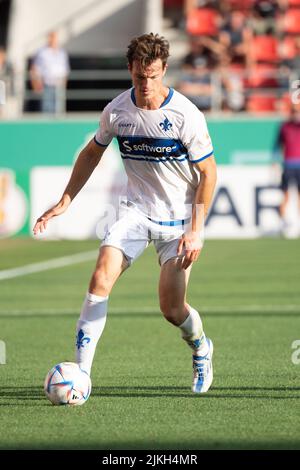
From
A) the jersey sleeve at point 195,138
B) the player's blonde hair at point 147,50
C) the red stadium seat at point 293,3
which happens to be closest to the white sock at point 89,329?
the jersey sleeve at point 195,138

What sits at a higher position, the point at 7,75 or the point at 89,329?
the point at 7,75

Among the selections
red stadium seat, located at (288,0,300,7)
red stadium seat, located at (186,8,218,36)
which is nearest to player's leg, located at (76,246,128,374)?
red stadium seat, located at (186,8,218,36)

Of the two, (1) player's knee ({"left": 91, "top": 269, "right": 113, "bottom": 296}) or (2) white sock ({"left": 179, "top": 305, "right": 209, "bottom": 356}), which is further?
(2) white sock ({"left": 179, "top": 305, "right": 209, "bottom": 356})

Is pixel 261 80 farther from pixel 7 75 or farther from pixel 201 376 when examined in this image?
pixel 201 376

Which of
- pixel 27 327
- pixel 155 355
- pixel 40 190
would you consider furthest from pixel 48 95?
pixel 155 355

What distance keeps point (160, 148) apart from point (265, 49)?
19506mm

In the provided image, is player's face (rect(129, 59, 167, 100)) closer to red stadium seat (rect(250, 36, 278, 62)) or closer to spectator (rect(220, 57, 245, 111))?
spectator (rect(220, 57, 245, 111))

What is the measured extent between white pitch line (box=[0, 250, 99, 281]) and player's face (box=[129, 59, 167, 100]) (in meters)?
9.12

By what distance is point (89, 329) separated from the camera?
697 centimetres

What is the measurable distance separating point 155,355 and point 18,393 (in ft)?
6.52

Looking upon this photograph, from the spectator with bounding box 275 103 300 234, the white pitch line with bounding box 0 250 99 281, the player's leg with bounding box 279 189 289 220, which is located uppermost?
the spectator with bounding box 275 103 300 234

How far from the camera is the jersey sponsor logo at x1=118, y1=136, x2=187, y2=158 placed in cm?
714

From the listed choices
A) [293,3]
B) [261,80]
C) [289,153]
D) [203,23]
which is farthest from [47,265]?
[293,3]
